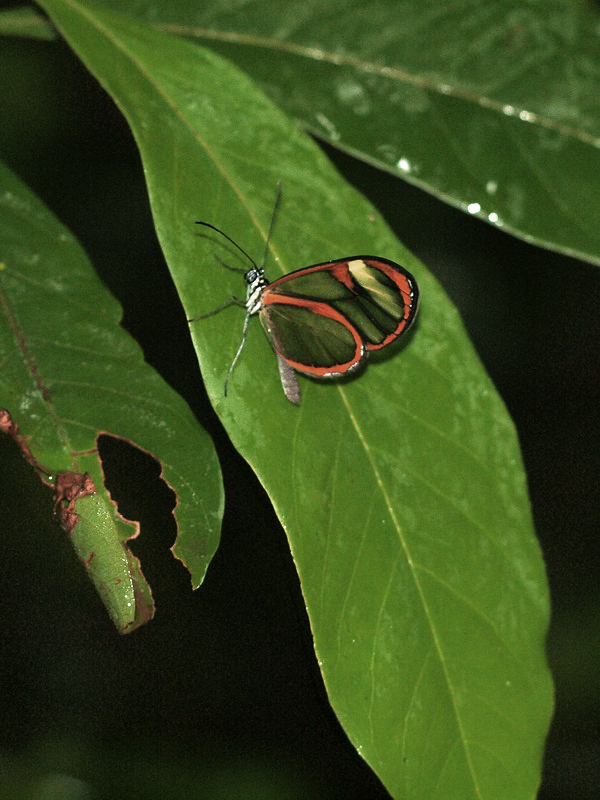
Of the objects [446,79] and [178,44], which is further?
[446,79]

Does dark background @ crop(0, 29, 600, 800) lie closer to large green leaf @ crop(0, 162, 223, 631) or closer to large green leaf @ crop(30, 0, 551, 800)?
large green leaf @ crop(0, 162, 223, 631)

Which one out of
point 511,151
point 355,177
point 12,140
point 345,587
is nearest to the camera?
point 345,587

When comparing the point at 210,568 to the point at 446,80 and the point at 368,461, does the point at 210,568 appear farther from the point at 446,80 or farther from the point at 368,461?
the point at 446,80

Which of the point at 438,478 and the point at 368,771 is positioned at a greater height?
the point at 438,478

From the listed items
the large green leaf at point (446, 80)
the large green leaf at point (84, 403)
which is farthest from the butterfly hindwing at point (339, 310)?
the large green leaf at point (446, 80)

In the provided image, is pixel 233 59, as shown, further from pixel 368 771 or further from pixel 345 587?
pixel 368 771

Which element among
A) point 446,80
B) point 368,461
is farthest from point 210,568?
point 446,80

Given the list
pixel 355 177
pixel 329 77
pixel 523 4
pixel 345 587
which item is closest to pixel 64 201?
pixel 355 177

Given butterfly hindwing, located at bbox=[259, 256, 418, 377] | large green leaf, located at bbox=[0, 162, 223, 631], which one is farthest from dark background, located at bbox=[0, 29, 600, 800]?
butterfly hindwing, located at bbox=[259, 256, 418, 377]
